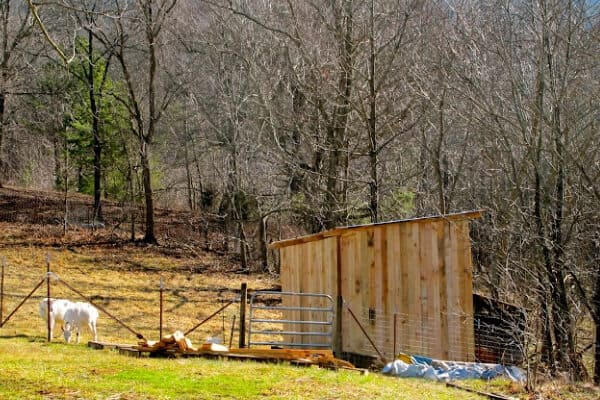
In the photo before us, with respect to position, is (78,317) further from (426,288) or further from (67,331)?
(426,288)

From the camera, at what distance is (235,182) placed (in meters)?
31.8

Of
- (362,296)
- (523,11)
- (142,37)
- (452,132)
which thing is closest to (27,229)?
(142,37)

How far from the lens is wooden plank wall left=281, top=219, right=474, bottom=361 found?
13.8m

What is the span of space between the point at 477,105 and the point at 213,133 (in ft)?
76.5

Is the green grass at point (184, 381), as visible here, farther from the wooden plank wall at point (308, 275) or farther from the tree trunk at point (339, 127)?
the tree trunk at point (339, 127)

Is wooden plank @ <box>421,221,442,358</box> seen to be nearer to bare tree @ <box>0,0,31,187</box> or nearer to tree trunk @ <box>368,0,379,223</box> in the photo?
tree trunk @ <box>368,0,379,223</box>

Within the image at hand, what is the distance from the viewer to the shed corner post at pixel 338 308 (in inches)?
598

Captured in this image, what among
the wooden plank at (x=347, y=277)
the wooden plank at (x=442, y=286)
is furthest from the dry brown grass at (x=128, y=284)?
the wooden plank at (x=442, y=286)

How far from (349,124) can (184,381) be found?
15.7 meters

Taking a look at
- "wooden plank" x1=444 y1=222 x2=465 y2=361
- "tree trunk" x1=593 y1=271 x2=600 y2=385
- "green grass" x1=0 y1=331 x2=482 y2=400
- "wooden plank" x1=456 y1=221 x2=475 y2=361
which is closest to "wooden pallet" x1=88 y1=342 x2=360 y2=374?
"green grass" x1=0 y1=331 x2=482 y2=400

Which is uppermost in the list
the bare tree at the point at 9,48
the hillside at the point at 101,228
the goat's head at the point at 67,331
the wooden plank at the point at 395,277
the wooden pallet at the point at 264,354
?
the bare tree at the point at 9,48

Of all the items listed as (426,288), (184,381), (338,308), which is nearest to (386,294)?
(426,288)

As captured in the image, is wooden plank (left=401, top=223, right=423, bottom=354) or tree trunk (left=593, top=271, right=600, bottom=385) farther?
wooden plank (left=401, top=223, right=423, bottom=354)

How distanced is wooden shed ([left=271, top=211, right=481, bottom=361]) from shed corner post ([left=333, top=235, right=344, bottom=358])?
2cm
